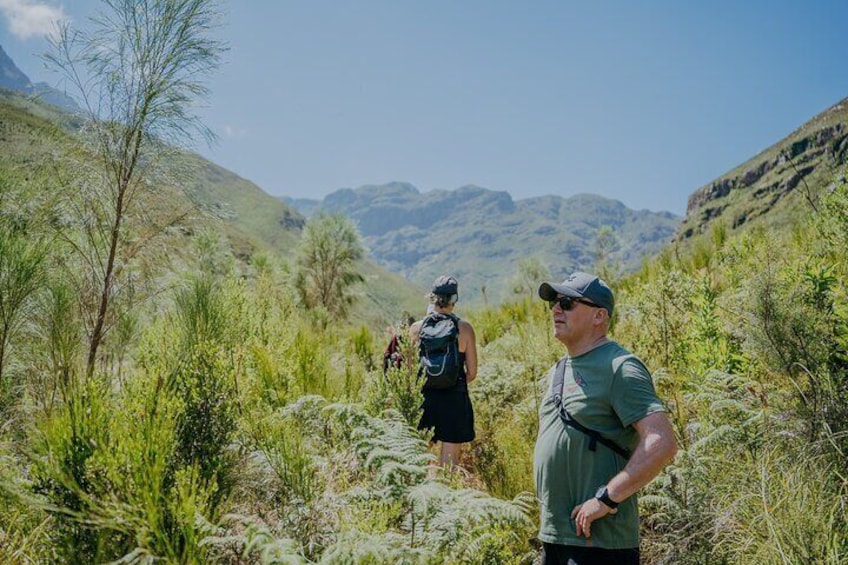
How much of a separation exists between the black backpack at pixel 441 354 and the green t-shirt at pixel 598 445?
182 cm

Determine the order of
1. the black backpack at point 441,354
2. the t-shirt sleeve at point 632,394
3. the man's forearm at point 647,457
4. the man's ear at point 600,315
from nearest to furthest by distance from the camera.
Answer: the man's forearm at point 647,457, the t-shirt sleeve at point 632,394, the man's ear at point 600,315, the black backpack at point 441,354

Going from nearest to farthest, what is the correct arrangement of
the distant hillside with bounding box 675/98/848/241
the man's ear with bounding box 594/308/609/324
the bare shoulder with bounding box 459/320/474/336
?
the man's ear with bounding box 594/308/609/324, the bare shoulder with bounding box 459/320/474/336, the distant hillside with bounding box 675/98/848/241

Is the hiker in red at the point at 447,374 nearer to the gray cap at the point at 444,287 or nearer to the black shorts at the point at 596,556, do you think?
the gray cap at the point at 444,287

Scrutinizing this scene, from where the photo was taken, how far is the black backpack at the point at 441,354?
4.39 metres

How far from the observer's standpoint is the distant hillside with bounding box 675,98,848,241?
5.35m

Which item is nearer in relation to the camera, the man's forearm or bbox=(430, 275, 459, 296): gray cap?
the man's forearm

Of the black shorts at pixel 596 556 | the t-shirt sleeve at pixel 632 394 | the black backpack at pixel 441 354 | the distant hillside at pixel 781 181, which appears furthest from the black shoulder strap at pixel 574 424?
the distant hillside at pixel 781 181

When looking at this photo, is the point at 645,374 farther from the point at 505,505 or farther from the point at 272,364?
the point at 272,364

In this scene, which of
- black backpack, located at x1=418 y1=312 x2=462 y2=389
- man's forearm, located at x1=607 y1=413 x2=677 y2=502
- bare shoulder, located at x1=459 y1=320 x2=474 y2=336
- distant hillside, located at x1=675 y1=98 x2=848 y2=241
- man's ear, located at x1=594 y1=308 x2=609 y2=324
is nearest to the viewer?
man's forearm, located at x1=607 y1=413 x2=677 y2=502

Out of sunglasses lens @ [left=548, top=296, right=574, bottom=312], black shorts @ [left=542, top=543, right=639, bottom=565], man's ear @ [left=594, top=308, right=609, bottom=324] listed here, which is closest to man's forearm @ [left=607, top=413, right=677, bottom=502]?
black shorts @ [left=542, top=543, right=639, bottom=565]

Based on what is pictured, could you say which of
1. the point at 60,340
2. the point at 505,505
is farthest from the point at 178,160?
the point at 505,505

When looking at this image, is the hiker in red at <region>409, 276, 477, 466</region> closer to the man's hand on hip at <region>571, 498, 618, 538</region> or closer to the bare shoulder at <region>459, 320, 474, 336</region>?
the bare shoulder at <region>459, 320, 474, 336</region>

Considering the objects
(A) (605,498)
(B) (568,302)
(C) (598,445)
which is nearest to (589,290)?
(B) (568,302)

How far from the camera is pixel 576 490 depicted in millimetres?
2422
